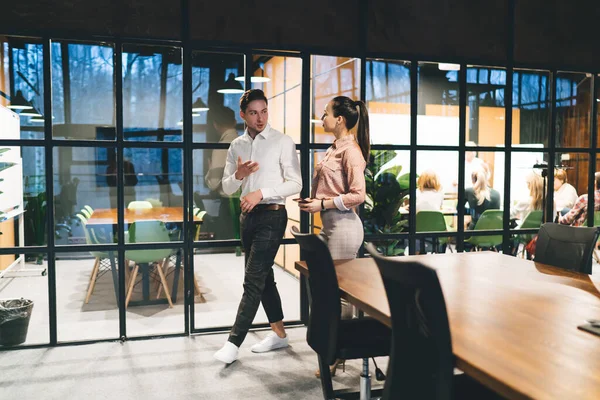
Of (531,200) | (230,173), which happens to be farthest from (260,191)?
(531,200)

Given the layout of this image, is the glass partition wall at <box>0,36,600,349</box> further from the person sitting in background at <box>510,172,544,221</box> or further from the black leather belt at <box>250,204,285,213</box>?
the black leather belt at <box>250,204,285,213</box>

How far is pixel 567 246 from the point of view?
3053 millimetres

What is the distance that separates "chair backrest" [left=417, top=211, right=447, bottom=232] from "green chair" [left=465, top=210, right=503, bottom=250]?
314 millimetres

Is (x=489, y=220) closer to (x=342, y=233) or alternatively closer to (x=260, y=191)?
(x=342, y=233)

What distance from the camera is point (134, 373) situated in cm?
349

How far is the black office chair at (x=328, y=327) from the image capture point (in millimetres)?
2324

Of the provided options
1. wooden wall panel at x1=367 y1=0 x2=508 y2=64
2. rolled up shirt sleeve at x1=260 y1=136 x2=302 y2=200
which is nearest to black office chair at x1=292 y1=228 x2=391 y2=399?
rolled up shirt sleeve at x1=260 y1=136 x2=302 y2=200

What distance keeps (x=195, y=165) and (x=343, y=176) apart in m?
1.34

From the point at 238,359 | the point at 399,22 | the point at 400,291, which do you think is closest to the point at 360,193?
the point at 238,359

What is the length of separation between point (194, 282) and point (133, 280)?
47 centimetres

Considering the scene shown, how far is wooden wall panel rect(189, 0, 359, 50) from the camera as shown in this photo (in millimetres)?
4184

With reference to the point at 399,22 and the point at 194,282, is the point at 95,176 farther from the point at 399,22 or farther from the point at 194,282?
the point at 399,22

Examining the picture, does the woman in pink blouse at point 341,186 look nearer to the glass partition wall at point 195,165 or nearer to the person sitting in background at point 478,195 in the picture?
the glass partition wall at point 195,165

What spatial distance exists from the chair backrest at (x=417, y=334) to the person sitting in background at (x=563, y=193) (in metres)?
4.07
